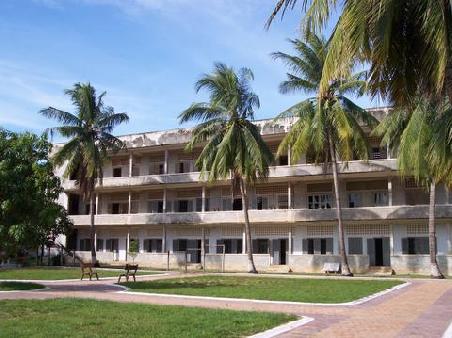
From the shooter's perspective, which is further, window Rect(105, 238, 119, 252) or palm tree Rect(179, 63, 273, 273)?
window Rect(105, 238, 119, 252)

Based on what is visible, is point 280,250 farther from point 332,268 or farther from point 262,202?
point 332,268

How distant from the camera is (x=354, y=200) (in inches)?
1602

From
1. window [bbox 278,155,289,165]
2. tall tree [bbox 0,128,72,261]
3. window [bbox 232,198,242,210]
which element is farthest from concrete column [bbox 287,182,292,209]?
tall tree [bbox 0,128,72,261]

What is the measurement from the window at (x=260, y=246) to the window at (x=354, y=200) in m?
6.71

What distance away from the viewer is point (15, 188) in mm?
20062

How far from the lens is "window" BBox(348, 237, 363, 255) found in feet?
127

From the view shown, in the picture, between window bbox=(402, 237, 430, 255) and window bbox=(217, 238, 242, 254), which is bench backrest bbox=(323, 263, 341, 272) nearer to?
window bbox=(402, 237, 430, 255)

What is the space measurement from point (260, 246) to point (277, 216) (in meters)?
3.60

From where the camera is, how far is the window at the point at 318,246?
131 feet

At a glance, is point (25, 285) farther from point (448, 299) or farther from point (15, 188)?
point (448, 299)

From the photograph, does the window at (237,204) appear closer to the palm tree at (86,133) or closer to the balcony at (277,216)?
the balcony at (277,216)

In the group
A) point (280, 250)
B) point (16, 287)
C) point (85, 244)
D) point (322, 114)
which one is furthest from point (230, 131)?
point (85, 244)

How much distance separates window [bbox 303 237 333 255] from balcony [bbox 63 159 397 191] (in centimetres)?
470

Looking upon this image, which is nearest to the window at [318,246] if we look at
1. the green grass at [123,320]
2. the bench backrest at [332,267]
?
the bench backrest at [332,267]
